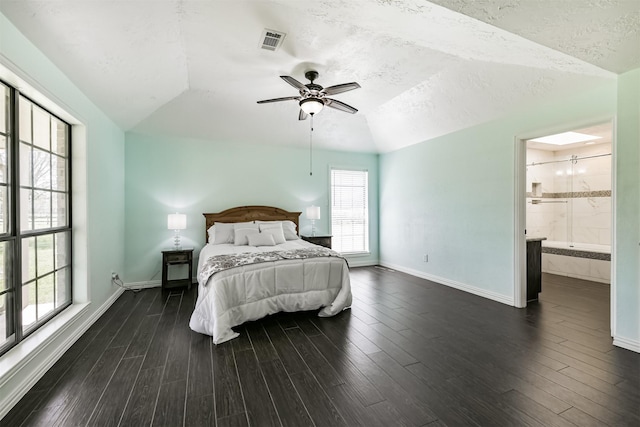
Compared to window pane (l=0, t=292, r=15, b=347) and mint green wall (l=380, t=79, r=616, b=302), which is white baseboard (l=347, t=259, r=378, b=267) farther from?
Result: window pane (l=0, t=292, r=15, b=347)

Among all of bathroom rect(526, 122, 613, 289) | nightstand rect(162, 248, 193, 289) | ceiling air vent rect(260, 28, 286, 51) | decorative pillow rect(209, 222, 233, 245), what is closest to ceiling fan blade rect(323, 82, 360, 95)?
ceiling air vent rect(260, 28, 286, 51)

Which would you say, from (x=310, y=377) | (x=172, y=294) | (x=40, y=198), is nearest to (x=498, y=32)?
(x=310, y=377)

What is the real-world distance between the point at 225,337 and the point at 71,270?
1.84 metres

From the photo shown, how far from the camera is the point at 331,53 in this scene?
3.08 m

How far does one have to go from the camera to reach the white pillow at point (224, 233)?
15.4 feet

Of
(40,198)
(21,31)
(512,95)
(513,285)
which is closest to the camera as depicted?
(21,31)

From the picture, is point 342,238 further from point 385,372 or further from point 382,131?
point 385,372

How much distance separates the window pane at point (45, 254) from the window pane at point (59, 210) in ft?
0.62

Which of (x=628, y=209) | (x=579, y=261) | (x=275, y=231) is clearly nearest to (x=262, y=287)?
(x=275, y=231)

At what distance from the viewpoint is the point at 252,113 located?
4633mm

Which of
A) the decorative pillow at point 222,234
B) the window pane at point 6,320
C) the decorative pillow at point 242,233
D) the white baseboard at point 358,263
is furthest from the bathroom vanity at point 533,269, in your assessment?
the window pane at point 6,320

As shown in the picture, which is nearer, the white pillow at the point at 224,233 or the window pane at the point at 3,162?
the window pane at the point at 3,162

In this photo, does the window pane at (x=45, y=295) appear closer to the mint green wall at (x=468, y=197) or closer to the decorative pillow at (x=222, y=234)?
the decorative pillow at (x=222, y=234)

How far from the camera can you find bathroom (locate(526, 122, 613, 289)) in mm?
5223
